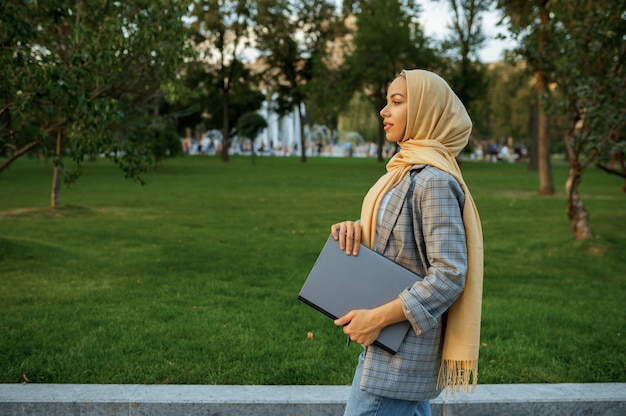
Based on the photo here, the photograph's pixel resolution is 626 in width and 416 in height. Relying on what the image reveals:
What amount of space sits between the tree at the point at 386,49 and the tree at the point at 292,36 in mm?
10089

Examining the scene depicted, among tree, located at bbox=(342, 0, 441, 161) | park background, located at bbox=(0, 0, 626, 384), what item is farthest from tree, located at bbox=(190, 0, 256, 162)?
park background, located at bbox=(0, 0, 626, 384)

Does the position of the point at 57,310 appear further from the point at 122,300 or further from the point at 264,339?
the point at 264,339

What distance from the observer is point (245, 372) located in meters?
5.02

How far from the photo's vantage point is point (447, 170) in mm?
2445

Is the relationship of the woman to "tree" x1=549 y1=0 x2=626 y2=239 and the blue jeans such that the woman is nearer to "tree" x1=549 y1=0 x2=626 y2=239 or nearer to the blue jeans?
the blue jeans

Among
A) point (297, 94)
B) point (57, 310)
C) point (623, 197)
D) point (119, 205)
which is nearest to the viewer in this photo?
point (57, 310)

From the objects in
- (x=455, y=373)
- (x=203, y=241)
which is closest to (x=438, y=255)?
(x=455, y=373)

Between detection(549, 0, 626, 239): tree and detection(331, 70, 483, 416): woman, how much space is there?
8565mm

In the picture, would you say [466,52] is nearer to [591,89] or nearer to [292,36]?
[292,36]

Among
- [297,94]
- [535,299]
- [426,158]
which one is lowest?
[535,299]

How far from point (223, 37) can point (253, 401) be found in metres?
50.5

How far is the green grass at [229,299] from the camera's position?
519 cm

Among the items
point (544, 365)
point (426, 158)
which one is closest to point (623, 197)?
point (544, 365)

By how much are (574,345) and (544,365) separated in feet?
2.55
